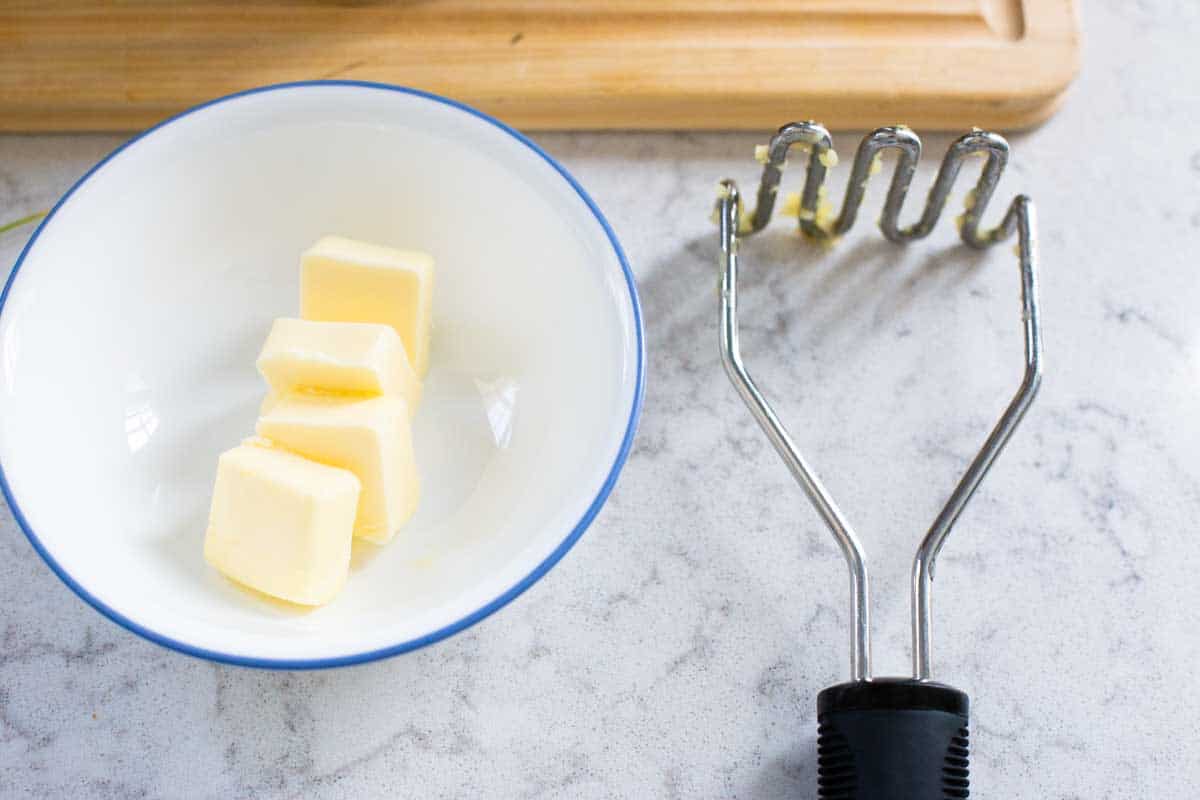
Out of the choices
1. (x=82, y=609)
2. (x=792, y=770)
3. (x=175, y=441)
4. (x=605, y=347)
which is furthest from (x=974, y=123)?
(x=82, y=609)

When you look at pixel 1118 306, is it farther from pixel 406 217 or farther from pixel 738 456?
pixel 406 217

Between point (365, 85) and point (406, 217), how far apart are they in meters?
0.11

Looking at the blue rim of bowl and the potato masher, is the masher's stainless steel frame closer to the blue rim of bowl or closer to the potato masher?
the potato masher

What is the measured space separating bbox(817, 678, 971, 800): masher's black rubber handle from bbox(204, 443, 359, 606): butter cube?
1.11ft

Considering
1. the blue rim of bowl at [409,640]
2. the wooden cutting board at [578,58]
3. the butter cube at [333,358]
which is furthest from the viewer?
the wooden cutting board at [578,58]

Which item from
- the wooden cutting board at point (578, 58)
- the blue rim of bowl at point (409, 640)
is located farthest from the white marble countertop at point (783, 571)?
the blue rim of bowl at point (409, 640)

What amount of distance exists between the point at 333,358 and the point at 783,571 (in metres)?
0.36

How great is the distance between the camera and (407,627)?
2.35ft

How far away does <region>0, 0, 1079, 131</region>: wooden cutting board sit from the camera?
0.98 metres

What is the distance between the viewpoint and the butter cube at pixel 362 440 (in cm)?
79

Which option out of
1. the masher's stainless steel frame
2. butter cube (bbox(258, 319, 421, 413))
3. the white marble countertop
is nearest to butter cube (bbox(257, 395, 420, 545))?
butter cube (bbox(258, 319, 421, 413))

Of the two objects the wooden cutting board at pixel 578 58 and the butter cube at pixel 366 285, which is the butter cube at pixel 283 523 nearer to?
the butter cube at pixel 366 285

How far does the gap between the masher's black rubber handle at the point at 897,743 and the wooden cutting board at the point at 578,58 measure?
486mm

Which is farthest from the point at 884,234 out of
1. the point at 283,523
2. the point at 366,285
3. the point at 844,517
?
the point at 283,523
